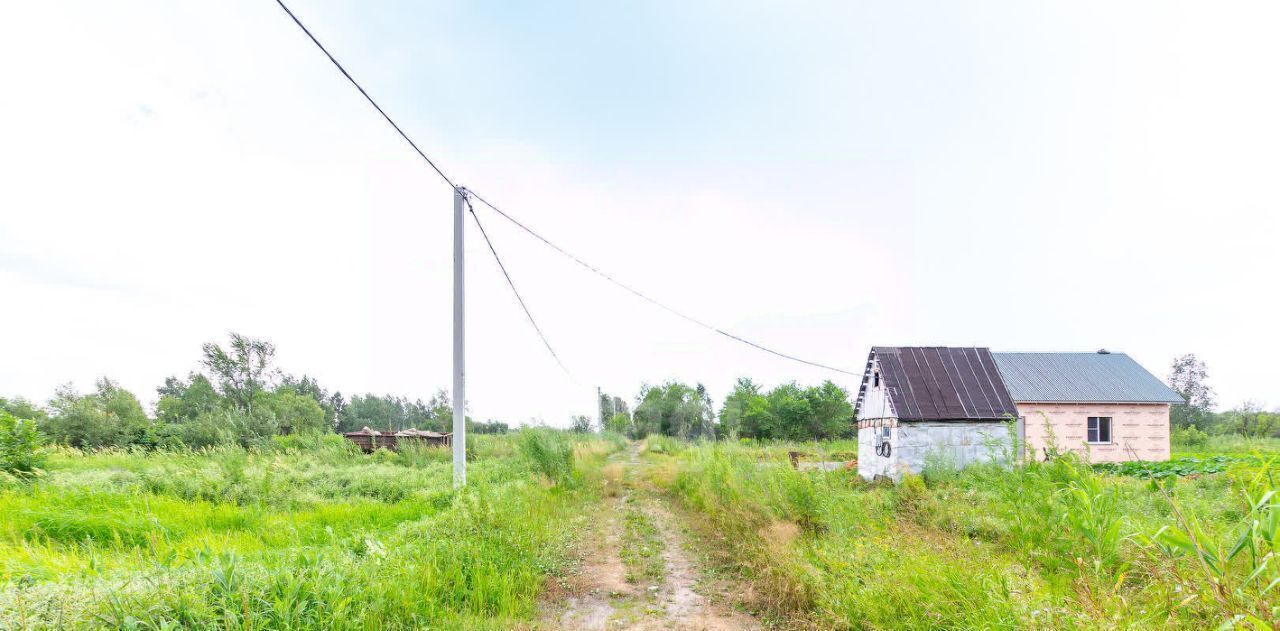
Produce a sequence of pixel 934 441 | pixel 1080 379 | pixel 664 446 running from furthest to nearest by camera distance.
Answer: pixel 664 446 < pixel 1080 379 < pixel 934 441

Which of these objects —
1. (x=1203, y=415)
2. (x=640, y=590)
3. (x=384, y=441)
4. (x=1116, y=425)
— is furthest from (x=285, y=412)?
(x=1203, y=415)

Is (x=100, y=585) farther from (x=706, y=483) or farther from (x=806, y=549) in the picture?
(x=706, y=483)

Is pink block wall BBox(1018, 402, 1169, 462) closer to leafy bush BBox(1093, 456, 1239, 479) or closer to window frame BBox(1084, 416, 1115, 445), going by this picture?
window frame BBox(1084, 416, 1115, 445)

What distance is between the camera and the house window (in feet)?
76.5

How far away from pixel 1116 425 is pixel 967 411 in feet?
46.4

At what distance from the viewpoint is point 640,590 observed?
6641mm

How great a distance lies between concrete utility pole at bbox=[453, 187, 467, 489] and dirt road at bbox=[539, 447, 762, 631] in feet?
8.74

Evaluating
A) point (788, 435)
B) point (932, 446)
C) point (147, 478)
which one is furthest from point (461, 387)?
point (788, 435)

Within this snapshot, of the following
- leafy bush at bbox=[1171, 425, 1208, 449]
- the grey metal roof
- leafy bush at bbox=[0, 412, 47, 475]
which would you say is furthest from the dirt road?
leafy bush at bbox=[1171, 425, 1208, 449]

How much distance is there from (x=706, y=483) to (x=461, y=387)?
580 cm

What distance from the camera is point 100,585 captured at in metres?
3.53

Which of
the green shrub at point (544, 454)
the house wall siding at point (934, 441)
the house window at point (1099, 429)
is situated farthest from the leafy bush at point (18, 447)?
the house window at point (1099, 429)

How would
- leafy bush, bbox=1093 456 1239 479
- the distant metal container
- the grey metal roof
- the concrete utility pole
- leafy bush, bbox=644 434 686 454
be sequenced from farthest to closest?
1. leafy bush, bbox=644 434 686 454
2. the grey metal roof
3. the distant metal container
4. leafy bush, bbox=1093 456 1239 479
5. the concrete utility pole

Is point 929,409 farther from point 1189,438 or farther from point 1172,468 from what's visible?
point 1189,438
